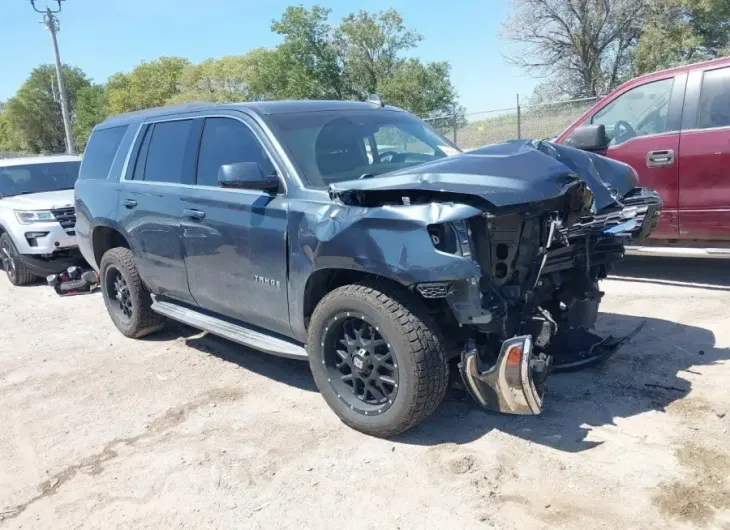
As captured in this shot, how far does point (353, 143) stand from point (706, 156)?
11.1ft

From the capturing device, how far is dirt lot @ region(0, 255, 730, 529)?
302 cm

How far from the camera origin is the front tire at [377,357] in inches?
132

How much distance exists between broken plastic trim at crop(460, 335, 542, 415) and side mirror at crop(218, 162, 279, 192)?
1.54 metres

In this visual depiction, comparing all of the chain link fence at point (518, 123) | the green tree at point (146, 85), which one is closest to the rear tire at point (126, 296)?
the chain link fence at point (518, 123)

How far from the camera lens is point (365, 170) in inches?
167

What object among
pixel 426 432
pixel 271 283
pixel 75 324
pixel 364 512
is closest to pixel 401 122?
pixel 271 283

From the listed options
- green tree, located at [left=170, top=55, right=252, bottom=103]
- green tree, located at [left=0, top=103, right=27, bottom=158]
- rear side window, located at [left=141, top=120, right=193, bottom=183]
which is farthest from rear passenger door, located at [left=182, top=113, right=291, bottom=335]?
green tree, located at [left=0, top=103, right=27, bottom=158]

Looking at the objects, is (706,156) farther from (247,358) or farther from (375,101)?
(247,358)

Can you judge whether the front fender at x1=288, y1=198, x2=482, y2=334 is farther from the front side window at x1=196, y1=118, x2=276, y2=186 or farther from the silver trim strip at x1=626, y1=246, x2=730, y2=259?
the silver trim strip at x1=626, y1=246, x2=730, y2=259

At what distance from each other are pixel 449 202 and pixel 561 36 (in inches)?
1263

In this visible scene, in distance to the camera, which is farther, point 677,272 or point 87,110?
point 87,110

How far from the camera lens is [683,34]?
2834 centimetres

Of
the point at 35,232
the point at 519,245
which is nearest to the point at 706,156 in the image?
the point at 519,245

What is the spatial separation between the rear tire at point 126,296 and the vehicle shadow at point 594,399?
2.94 meters
